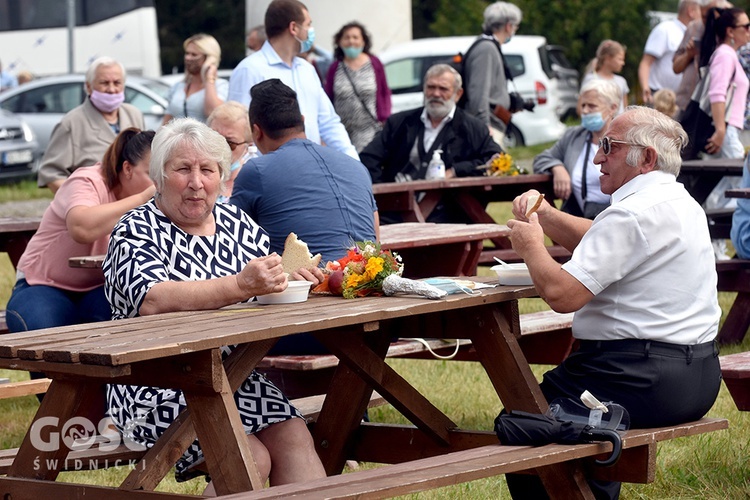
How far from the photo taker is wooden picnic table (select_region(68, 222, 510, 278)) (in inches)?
244

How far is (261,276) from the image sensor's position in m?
3.64

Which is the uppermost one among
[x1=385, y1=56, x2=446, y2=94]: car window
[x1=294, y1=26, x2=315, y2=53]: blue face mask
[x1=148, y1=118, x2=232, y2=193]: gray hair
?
[x1=148, y1=118, x2=232, y2=193]: gray hair

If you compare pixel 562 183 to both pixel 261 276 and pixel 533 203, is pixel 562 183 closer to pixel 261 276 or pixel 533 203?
pixel 533 203

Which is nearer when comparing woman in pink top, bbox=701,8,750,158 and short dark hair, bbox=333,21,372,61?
woman in pink top, bbox=701,8,750,158

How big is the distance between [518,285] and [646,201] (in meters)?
0.57

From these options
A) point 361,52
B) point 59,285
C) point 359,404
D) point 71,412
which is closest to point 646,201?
point 359,404

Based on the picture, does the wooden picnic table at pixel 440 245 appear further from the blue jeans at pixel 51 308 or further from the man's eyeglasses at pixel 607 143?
the man's eyeglasses at pixel 607 143

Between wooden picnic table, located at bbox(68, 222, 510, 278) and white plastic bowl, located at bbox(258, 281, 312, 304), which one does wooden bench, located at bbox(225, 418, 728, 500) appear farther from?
wooden picnic table, located at bbox(68, 222, 510, 278)

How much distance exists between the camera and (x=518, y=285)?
164 inches

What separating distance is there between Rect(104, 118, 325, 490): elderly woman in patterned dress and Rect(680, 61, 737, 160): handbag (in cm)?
608

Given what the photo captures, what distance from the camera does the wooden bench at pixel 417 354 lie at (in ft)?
15.5

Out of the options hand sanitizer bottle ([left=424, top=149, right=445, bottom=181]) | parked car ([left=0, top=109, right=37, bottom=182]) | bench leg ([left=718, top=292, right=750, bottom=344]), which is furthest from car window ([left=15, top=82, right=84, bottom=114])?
bench leg ([left=718, top=292, right=750, bottom=344])

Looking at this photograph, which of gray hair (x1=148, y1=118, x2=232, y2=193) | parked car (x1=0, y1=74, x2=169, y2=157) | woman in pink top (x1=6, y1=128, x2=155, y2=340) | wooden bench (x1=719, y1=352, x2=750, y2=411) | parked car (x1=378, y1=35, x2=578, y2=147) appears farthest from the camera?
parked car (x1=378, y1=35, x2=578, y2=147)

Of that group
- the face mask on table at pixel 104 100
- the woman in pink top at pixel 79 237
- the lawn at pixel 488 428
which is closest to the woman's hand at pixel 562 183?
the lawn at pixel 488 428
